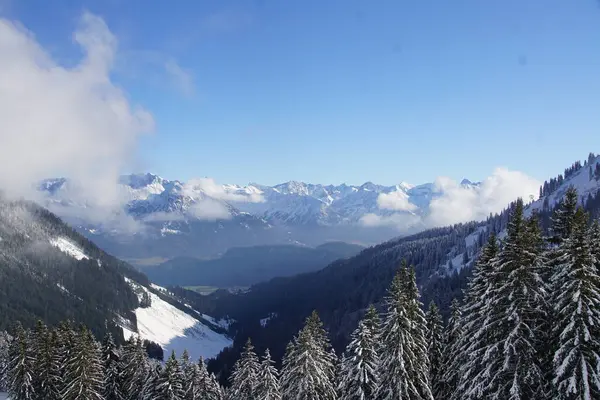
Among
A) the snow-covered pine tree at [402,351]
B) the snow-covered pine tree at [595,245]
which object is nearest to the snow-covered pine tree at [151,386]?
the snow-covered pine tree at [402,351]

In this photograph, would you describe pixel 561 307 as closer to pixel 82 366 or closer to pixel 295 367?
pixel 295 367

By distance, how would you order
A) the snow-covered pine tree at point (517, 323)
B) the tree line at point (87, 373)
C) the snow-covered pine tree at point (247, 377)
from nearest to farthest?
1. the snow-covered pine tree at point (517, 323)
2. the tree line at point (87, 373)
3. the snow-covered pine tree at point (247, 377)

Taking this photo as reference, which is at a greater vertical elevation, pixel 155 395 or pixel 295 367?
pixel 295 367

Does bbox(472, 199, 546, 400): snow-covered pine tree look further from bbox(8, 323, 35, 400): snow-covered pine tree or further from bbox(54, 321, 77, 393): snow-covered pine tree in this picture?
bbox(8, 323, 35, 400): snow-covered pine tree

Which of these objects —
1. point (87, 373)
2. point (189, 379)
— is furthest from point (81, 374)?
point (189, 379)

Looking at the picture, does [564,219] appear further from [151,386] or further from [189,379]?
[151,386]

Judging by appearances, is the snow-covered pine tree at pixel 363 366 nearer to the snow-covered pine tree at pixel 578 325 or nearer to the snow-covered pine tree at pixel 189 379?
the snow-covered pine tree at pixel 578 325

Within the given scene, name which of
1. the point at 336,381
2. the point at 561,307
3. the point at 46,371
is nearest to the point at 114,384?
the point at 46,371
